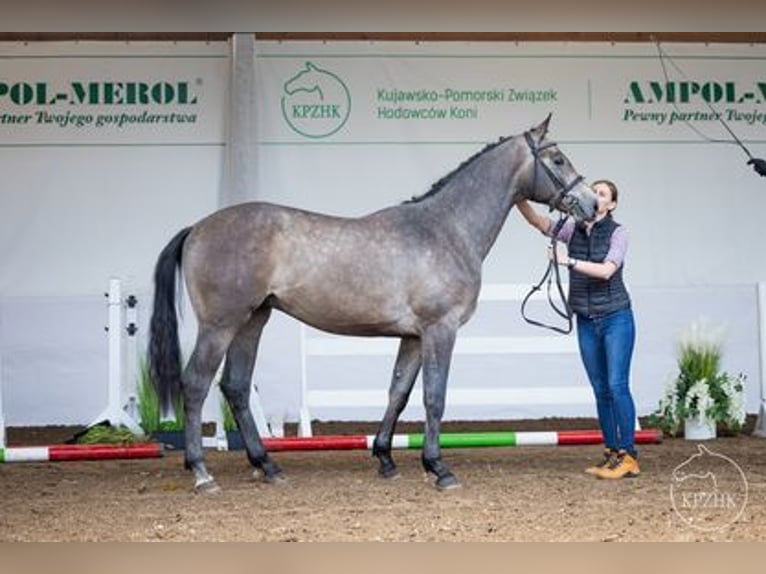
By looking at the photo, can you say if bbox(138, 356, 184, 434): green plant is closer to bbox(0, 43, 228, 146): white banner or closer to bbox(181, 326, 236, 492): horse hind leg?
bbox(181, 326, 236, 492): horse hind leg

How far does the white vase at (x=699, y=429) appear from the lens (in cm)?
736

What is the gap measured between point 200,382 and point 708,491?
227 centimetres

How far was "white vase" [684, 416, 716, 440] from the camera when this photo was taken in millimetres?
7355

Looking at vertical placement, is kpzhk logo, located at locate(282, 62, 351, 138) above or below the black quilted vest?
above

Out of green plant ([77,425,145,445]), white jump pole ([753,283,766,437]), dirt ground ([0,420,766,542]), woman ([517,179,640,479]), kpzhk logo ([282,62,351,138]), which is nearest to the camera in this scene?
dirt ground ([0,420,766,542])

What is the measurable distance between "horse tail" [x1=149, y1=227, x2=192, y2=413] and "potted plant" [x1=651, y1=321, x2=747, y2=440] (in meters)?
3.45

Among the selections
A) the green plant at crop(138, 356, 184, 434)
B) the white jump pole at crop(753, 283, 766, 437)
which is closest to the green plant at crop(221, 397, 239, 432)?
the green plant at crop(138, 356, 184, 434)

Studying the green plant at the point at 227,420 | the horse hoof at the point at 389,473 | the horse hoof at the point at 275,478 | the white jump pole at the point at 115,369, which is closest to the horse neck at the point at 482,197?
the horse hoof at the point at 389,473

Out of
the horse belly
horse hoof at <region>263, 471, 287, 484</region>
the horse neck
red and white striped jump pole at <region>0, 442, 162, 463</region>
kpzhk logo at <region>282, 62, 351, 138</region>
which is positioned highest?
kpzhk logo at <region>282, 62, 351, 138</region>

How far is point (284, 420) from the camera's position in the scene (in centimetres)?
779

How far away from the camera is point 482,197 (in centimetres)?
555

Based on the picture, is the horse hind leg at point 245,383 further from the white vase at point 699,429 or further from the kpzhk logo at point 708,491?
the white vase at point 699,429

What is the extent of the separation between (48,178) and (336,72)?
209cm

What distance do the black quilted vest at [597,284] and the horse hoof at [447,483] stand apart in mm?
1005
